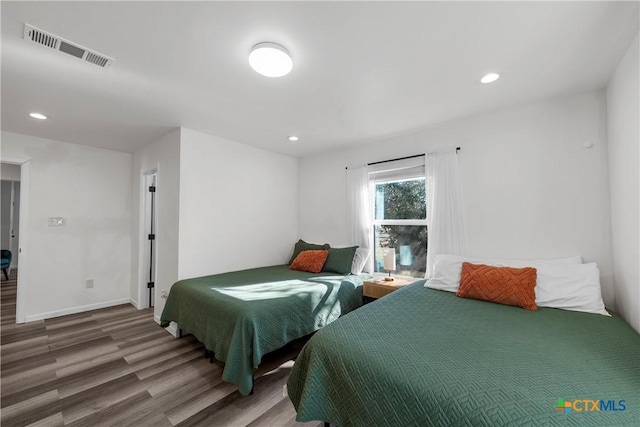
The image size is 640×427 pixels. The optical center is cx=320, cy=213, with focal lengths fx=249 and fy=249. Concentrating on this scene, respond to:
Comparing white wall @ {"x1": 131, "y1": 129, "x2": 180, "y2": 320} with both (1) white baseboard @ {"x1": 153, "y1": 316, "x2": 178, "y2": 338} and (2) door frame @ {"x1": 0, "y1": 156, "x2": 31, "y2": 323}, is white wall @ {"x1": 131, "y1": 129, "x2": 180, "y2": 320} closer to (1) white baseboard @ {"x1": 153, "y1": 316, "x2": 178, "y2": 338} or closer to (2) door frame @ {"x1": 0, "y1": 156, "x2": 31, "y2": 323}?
(1) white baseboard @ {"x1": 153, "y1": 316, "x2": 178, "y2": 338}

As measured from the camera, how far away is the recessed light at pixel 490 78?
194 centimetres

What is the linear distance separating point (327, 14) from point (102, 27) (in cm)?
130

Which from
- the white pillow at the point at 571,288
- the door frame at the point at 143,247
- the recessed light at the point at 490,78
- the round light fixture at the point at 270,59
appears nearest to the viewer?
the round light fixture at the point at 270,59

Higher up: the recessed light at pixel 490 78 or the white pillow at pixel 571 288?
the recessed light at pixel 490 78

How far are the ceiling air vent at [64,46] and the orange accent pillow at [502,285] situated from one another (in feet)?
10.5

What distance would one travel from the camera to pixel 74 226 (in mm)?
3574

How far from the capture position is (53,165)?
3426mm

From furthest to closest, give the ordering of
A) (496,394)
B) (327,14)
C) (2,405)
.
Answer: (2,405) → (327,14) → (496,394)

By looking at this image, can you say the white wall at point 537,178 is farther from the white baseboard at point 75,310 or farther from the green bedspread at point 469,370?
the white baseboard at point 75,310

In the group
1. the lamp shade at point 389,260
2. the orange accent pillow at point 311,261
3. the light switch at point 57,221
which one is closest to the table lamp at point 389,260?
the lamp shade at point 389,260

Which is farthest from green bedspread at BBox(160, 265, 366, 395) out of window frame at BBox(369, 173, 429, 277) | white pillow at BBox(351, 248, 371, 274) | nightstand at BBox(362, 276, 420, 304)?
window frame at BBox(369, 173, 429, 277)

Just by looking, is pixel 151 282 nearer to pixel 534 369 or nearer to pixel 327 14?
pixel 327 14

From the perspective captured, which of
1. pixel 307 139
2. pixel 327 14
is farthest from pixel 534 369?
pixel 307 139

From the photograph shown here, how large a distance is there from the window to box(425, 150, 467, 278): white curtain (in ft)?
0.54
